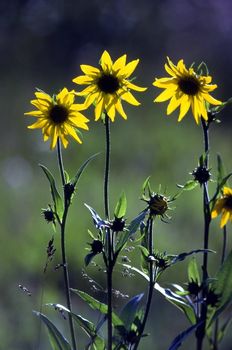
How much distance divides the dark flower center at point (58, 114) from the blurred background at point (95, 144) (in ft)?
1.49

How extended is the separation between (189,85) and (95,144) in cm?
375

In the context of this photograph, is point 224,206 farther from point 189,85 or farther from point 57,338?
point 57,338

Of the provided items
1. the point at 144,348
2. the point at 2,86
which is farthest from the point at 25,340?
the point at 2,86

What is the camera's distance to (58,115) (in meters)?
2.01

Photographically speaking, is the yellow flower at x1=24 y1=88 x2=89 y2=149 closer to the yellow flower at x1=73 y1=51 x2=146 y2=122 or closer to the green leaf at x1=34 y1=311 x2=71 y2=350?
the yellow flower at x1=73 y1=51 x2=146 y2=122

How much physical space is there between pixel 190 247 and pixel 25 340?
1.26 metres

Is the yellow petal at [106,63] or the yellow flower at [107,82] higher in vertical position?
the yellow petal at [106,63]

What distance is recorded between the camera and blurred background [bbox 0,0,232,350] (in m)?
3.67

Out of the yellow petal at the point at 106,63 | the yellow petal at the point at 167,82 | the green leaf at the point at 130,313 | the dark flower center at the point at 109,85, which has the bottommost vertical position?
the green leaf at the point at 130,313

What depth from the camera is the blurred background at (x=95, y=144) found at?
367 centimetres

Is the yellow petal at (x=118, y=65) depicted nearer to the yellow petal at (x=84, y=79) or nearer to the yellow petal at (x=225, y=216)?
the yellow petal at (x=84, y=79)

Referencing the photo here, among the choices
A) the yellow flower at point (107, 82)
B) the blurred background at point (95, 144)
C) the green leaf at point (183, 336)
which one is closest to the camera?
the green leaf at point (183, 336)

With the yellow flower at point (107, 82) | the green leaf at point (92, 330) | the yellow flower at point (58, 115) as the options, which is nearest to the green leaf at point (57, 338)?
the green leaf at point (92, 330)

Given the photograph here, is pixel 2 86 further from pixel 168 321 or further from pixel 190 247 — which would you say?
pixel 168 321
